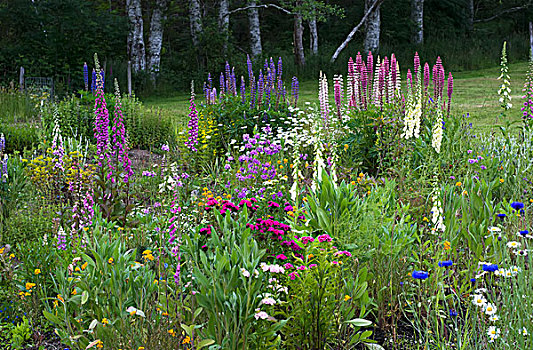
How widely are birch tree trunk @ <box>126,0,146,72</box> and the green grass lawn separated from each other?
2.33 m

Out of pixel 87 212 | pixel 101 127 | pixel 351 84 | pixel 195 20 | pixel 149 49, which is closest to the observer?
pixel 87 212

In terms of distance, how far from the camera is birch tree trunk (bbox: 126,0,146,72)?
18.8m

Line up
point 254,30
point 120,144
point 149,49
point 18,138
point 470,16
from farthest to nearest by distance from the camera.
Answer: point 470,16 < point 149,49 < point 254,30 < point 18,138 < point 120,144

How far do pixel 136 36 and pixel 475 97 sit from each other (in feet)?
39.2

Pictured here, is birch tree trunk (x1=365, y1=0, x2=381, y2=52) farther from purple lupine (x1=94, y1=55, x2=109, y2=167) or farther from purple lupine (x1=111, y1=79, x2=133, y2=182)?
purple lupine (x1=94, y1=55, x2=109, y2=167)

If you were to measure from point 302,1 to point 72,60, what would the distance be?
8.52 meters

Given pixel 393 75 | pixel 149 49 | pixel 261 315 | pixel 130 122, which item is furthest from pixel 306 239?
pixel 149 49

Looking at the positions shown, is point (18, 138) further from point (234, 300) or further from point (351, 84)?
point (234, 300)

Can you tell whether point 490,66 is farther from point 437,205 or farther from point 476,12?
point 437,205

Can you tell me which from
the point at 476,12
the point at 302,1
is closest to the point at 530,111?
the point at 302,1

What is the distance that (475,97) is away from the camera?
1249 centimetres

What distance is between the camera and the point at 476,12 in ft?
94.9

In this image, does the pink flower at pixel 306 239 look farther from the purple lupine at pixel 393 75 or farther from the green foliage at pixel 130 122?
the green foliage at pixel 130 122

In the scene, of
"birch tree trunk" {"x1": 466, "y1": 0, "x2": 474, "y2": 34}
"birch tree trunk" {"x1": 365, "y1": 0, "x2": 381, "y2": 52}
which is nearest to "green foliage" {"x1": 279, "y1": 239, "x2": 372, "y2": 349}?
"birch tree trunk" {"x1": 365, "y1": 0, "x2": 381, "y2": 52}
